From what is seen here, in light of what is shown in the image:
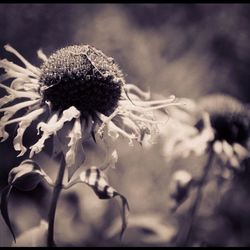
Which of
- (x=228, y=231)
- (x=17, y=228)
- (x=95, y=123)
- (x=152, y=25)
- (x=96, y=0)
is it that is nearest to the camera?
(x=95, y=123)

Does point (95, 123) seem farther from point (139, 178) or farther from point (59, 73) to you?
point (139, 178)

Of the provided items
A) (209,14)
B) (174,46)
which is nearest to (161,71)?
(174,46)

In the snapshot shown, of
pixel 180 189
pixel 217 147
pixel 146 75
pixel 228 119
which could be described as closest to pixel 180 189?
pixel 180 189

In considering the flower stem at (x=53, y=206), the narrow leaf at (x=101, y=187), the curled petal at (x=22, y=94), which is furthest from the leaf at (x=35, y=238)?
the curled petal at (x=22, y=94)

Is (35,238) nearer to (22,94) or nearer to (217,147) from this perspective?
(22,94)

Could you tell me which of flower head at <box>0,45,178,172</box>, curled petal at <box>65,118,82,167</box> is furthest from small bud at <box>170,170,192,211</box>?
curled petal at <box>65,118,82,167</box>

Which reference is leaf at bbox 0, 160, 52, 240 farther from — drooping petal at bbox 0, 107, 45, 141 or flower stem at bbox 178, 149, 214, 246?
flower stem at bbox 178, 149, 214, 246
